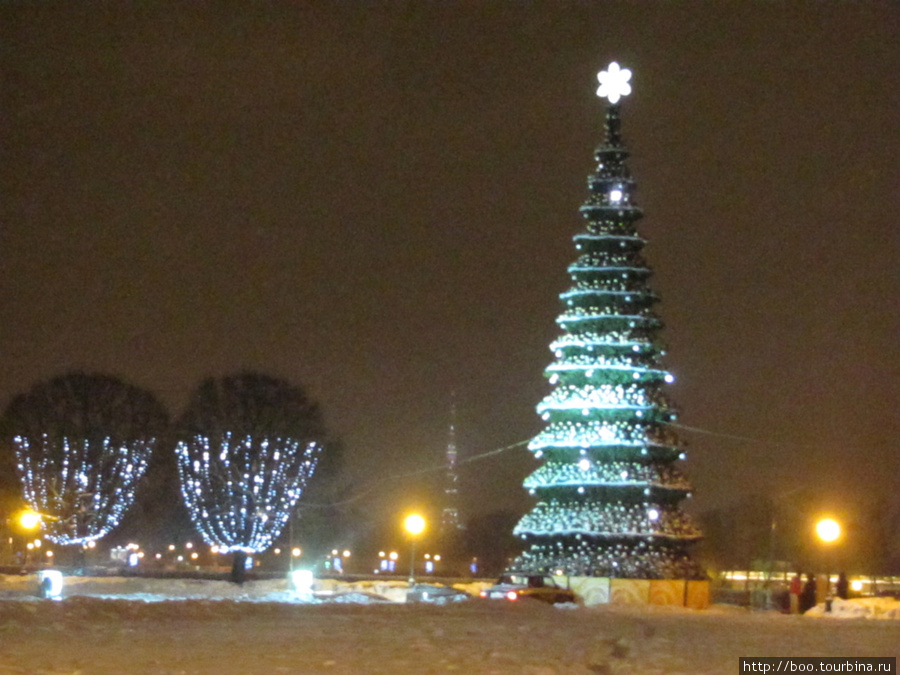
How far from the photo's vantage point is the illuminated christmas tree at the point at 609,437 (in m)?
44.9

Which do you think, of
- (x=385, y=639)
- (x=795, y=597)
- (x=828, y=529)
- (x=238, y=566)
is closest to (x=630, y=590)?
(x=795, y=597)

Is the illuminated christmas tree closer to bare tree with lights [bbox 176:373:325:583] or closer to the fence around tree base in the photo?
the fence around tree base

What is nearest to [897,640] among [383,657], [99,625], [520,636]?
[520,636]

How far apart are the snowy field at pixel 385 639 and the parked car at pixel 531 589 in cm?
905

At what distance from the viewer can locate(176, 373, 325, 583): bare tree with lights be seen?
2514 inches

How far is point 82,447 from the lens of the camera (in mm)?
65500

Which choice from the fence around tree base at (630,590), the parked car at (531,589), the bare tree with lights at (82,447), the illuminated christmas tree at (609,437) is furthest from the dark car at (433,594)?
the bare tree with lights at (82,447)

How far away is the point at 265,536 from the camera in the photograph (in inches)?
2549

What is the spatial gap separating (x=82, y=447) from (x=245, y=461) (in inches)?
315

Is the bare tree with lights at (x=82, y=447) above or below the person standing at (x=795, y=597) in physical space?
above

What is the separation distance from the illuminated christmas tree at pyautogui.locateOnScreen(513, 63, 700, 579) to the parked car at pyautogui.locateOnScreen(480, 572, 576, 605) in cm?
249

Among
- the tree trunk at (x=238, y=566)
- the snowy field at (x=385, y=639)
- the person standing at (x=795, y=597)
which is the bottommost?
the snowy field at (x=385, y=639)

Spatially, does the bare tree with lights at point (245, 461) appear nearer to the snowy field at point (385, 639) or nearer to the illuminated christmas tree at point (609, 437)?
the illuminated christmas tree at point (609, 437)

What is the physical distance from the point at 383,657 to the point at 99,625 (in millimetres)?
6192
